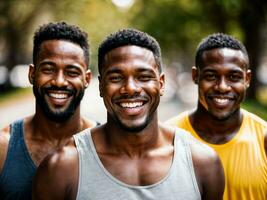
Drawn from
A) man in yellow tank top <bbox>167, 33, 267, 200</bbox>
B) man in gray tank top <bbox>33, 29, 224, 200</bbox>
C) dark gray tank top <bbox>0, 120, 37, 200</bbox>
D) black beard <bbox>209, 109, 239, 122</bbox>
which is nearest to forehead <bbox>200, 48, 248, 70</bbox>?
man in yellow tank top <bbox>167, 33, 267, 200</bbox>

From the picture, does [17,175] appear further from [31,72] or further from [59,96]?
[31,72]

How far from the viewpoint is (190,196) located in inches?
130

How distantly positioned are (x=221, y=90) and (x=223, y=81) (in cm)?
8

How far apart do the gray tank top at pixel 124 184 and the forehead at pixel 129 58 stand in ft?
1.71

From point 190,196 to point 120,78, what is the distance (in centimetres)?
85

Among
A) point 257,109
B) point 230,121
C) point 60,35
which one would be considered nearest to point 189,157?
point 230,121

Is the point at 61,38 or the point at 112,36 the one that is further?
the point at 61,38

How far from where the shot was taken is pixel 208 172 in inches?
136

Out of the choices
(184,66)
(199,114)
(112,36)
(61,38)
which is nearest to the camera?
(112,36)

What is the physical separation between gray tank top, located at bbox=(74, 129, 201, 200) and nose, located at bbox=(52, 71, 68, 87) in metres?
0.83

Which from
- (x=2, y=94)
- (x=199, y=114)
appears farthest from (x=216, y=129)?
(x=2, y=94)

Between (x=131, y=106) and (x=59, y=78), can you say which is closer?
(x=131, y=106)

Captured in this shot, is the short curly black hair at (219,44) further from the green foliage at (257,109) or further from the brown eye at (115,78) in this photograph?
the green foliage at (257,109)

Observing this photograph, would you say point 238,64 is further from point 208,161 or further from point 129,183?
point 129,183
